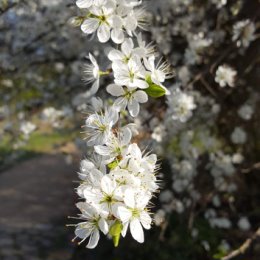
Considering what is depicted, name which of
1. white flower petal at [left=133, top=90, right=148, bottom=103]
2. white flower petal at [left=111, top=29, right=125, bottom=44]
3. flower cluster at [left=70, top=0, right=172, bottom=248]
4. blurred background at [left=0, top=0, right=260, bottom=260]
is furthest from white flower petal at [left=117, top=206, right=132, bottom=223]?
blurred background at [left=0, top=0, right=260, bottom=260]

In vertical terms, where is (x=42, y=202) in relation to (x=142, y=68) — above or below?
above

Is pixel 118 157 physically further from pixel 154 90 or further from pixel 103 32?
pixel 103 32

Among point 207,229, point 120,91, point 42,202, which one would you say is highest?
point 42,202

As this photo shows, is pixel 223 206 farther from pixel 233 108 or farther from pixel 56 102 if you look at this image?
pixel 56 102

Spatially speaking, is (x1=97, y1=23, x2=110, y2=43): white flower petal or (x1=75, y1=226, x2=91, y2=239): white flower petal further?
(x1=97, y1=23, x2=110, y2=43): white flower petal

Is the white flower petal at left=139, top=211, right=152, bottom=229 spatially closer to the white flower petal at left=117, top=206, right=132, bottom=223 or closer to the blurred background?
the white flower petal at left=117, top=206, right=132, bottom=223

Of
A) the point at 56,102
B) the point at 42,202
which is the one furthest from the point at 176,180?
the point at 42,202

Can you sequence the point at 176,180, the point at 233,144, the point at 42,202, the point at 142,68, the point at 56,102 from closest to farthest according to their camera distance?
the point at 142,68
the point at 176,180
the point at 233,144
the point at 56,102
the point at 42,202
